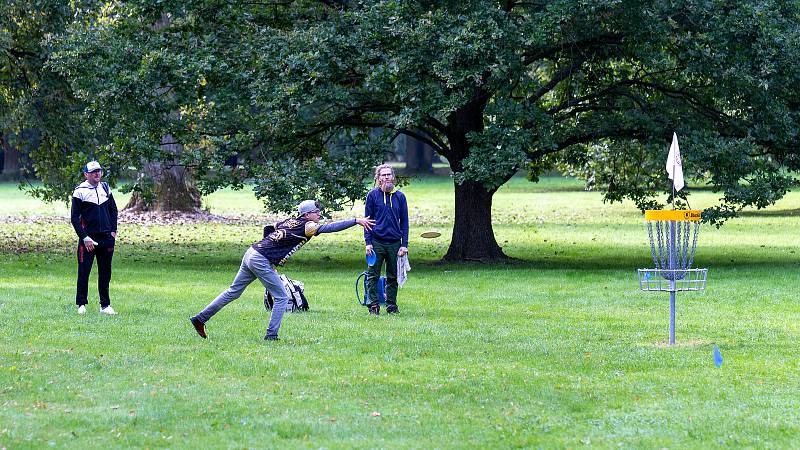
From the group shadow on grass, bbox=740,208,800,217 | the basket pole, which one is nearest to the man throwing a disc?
the basket pole

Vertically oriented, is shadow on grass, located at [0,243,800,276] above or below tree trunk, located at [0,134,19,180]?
below

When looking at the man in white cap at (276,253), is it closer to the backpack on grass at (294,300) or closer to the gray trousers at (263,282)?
the gray trousers at (263,282)

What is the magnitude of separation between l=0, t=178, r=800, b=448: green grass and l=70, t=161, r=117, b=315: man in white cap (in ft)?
1.03

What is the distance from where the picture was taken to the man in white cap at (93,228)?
1388 cm

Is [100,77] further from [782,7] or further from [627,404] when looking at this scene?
[627,404]

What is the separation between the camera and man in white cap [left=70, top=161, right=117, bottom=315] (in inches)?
546

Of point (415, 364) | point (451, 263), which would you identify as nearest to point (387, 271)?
point (415, 364)

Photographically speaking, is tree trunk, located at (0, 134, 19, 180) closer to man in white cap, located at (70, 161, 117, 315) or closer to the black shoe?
man in white cap, located at (70, 161, 117, 315)

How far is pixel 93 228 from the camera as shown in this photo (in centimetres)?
1395

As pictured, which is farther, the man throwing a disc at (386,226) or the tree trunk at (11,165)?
the tree trunk at (11,165)

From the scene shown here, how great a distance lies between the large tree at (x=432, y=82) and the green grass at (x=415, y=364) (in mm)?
1946

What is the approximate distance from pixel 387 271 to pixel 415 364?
370cm

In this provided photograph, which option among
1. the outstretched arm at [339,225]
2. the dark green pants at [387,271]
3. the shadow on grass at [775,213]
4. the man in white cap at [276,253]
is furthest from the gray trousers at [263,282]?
the shadow on grass at [775,213]

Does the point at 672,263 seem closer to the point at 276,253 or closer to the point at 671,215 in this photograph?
the point at 671,215
